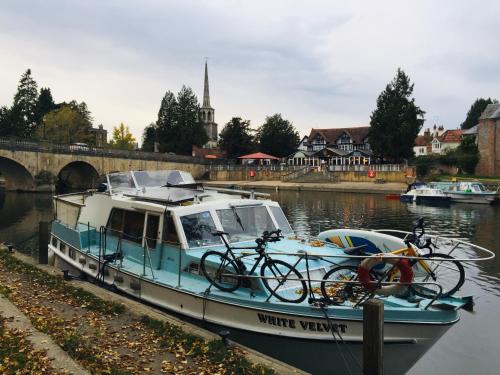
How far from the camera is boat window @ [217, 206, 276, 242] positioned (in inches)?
459

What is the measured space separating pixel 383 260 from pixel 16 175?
63.2 metres

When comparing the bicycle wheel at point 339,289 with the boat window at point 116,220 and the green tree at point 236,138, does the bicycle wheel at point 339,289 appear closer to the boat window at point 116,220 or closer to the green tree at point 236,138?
the boat window at point 116,220

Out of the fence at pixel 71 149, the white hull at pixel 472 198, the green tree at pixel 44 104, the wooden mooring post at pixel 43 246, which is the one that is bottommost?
the white hull at pixel 472 198

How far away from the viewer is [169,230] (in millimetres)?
11469

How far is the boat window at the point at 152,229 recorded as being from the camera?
38.8 feet

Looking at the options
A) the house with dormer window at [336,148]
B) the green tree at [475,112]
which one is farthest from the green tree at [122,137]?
the green tree at [475,112]

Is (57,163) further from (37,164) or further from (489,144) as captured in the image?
(489,144)

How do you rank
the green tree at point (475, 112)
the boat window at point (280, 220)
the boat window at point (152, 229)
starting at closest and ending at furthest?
the boat window at point (152, 229) → the boat window at point (280, 220) → the green tree at point (475, 112)

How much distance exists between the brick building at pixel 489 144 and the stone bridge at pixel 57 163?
56.4 meters

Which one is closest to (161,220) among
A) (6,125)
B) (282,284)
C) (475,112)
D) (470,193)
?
(282,284)

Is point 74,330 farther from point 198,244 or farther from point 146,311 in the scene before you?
point 198,244

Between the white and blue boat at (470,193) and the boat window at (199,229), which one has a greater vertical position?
the boat window at (199,229)

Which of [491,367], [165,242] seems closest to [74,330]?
[165,242]

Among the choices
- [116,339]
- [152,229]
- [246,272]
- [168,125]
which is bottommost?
[116,339]
